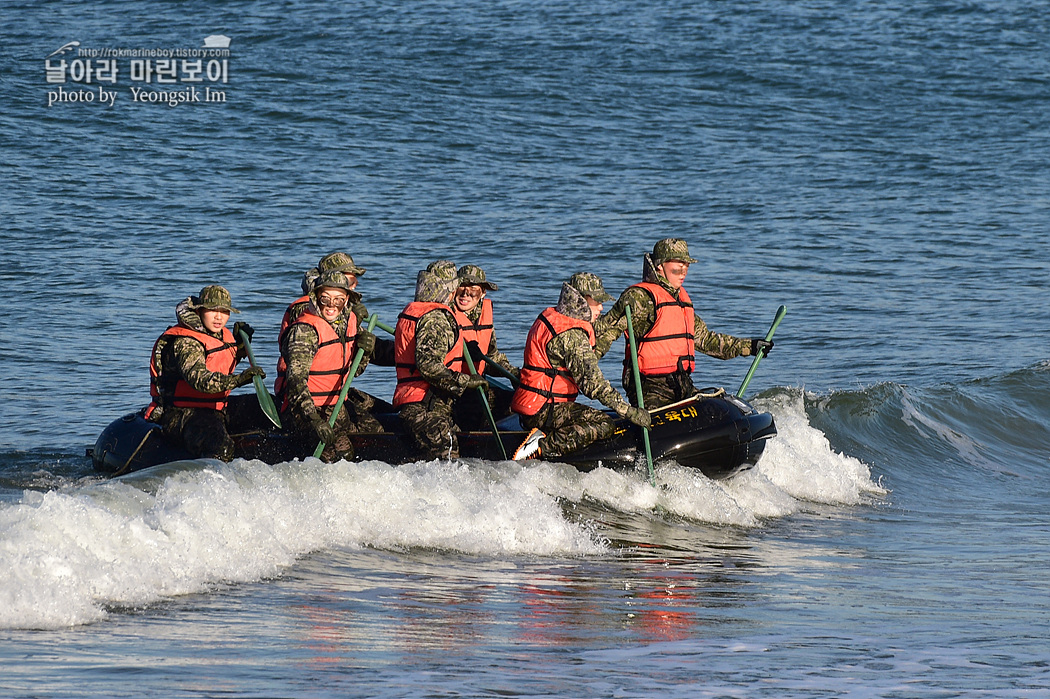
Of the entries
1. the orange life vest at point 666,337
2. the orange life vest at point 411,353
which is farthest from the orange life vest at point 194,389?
the orange life vest at point 666,337

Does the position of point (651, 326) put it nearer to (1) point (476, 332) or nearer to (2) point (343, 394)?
(1) point (476, 332)

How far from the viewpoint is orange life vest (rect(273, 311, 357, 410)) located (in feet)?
30.7

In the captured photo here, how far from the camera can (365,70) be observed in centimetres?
3225

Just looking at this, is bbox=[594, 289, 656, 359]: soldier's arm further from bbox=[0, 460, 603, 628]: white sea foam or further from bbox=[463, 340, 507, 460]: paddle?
bbox=[0, 460, 603, 628]: white sea foam

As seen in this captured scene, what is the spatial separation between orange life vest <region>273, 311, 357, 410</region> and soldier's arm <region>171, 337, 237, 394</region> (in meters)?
0.45

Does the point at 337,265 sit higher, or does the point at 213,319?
the point at 337,265

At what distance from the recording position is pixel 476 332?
396 inches

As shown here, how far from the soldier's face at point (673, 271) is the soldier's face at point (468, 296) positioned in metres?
1.36

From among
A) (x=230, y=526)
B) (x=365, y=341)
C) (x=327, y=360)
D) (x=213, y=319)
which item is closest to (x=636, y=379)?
(x=365, y=341)

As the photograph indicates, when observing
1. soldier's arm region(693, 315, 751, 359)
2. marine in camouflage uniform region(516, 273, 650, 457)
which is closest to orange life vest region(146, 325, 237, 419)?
marine in camouflage uniform region(516, 273, 650, 457)

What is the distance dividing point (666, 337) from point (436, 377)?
1.84 metres

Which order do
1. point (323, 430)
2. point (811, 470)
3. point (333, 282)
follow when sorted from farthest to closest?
point (811, 470) < point (323, 430) < point (333, 282)

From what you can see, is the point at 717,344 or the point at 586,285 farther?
the point at 717,344

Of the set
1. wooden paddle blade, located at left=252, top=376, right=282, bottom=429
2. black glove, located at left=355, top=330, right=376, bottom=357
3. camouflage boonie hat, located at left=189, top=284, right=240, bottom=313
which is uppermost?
camouflage boonie hat, located at left=189, top=284, right=240, bottom=313
